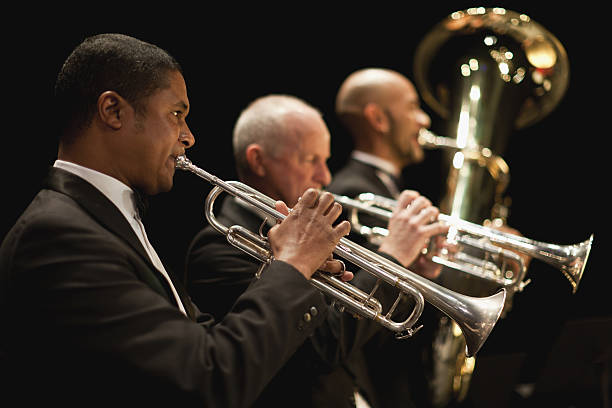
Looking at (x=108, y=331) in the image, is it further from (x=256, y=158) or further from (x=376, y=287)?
Result: (x=256, y=158)

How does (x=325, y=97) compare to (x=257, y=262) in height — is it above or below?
above

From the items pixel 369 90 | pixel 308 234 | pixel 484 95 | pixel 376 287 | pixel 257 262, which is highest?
pixel 484 95

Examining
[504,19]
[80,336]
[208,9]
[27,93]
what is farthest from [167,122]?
[504,19]

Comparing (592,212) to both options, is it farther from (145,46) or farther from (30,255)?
(30,255)

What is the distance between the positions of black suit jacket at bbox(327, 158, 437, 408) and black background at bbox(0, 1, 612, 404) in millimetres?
→ 572

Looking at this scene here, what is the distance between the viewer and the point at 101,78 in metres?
1.44

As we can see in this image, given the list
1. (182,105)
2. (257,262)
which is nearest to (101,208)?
(182,105)

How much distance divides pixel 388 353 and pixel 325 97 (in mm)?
1905

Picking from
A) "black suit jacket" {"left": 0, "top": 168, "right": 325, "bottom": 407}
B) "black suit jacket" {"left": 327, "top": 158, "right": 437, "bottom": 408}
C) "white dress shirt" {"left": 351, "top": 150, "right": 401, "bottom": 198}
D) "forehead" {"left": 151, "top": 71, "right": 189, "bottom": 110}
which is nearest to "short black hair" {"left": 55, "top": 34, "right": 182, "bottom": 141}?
"forehead" {"left": 151, "top": 71, "right": 189, "bottom": 110}

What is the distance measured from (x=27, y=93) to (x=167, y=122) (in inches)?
53.9

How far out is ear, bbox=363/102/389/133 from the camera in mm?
3373

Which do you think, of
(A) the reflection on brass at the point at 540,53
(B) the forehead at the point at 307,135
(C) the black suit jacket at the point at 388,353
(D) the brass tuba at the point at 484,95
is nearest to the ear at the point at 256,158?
(B) the forehead at the point at 307,135

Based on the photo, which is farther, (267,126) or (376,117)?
(376,117)

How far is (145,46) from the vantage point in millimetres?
1521
